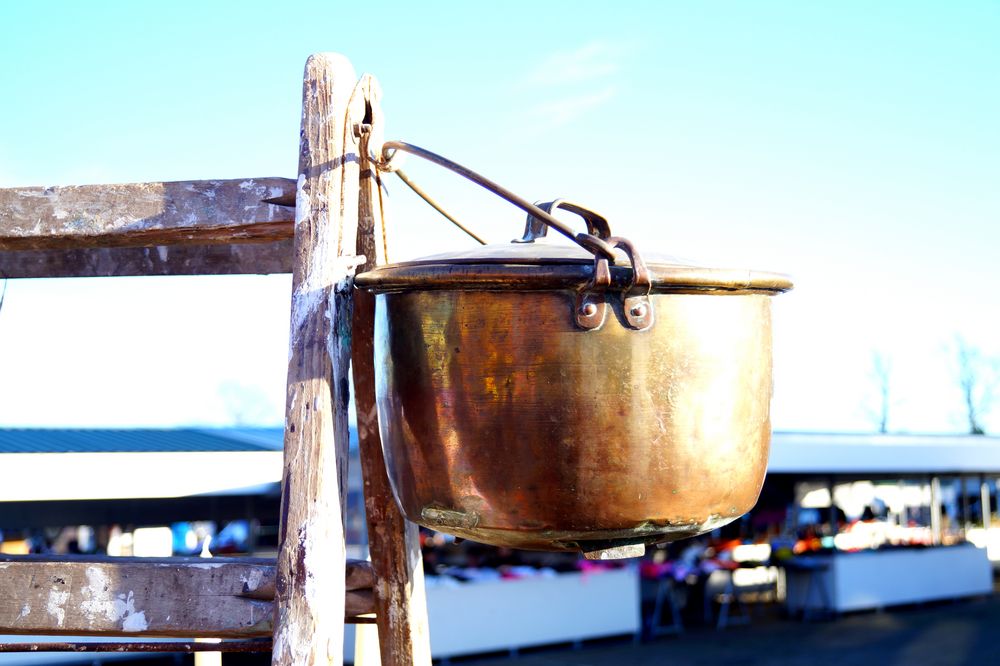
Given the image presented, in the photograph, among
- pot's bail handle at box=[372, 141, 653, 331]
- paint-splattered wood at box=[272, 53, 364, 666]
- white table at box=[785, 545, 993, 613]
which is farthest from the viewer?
white table at box=[785, 545, 993, 613]

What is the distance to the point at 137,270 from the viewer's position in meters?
2.48

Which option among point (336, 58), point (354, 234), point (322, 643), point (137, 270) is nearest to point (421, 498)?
point (322, 643)

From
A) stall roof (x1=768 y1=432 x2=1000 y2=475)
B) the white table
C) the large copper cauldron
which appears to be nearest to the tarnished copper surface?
the large copper cauldron

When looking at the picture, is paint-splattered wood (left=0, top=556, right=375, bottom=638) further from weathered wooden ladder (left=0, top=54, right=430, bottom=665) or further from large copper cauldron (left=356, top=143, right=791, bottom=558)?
large copper cauldron (left=356, top=143, right=791, bottom=558)

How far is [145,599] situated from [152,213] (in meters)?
0.75

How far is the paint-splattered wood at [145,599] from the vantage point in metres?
2.06

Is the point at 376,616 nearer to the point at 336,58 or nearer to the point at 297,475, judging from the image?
the point at 297,475

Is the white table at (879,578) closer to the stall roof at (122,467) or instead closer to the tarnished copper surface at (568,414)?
the stall roof at (122,467)

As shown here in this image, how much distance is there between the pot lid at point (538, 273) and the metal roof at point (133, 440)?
29.2 feet

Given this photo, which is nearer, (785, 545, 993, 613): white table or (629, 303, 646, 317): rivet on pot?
(629, 303, 646, 317): rivet on pot

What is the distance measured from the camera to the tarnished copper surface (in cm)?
168

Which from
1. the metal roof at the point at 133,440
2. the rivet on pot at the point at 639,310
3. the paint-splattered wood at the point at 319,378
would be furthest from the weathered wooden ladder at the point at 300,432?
the metal roof at the point at 133,440

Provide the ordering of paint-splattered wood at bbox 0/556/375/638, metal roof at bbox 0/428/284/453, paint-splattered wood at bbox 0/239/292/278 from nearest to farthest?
paint-splattered wood at bbox 0/556/375/638
paint-splattered wood at bbox 0/239/292/278
metal roof at bbox 0/428/284/453

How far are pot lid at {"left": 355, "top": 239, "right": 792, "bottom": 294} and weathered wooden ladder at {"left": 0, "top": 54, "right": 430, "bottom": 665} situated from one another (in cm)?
19
